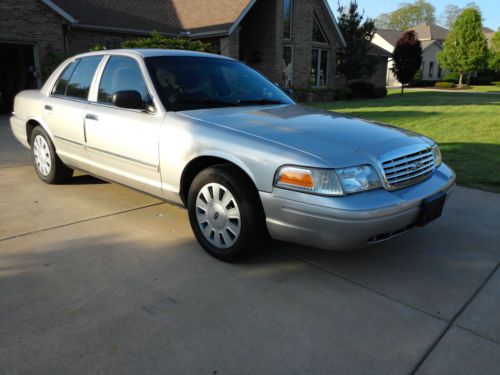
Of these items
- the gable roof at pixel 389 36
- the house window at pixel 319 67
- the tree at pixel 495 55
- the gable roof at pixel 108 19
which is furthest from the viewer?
the gable roof at pixel 389 36

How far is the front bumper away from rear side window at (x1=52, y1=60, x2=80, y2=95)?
3346 millimetres

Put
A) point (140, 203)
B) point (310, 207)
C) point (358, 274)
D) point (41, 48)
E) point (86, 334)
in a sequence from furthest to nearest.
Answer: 1. point (41, 48)
2. point (140, 203)
3. point (358, 274)
4. point (310, 207)
5. point (86, 334)

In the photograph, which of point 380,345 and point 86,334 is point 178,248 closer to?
point 86,334

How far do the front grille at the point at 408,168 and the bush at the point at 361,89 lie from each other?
74.1ft

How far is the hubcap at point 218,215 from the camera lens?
3.39m

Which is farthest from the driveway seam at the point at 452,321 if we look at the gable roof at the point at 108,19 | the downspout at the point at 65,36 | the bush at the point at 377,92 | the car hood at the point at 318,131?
the bush at the point at 377,92

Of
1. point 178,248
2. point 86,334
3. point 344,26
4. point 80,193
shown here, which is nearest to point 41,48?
point 80,193

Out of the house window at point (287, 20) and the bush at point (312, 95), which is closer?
the bush at point (312, 95)

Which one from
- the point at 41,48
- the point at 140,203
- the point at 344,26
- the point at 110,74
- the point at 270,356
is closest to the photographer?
the point at 270,356

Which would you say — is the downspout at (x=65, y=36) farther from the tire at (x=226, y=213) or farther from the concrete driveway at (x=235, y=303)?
the tire at (x=226, y=213)

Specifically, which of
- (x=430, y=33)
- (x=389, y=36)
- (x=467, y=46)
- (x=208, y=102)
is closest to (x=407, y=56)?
(x=467, y=46)

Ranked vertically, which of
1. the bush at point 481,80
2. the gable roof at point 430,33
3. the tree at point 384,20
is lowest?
the bush at point 481,80

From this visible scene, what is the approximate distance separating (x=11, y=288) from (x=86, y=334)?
898mm

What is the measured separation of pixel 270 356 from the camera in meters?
2.43
